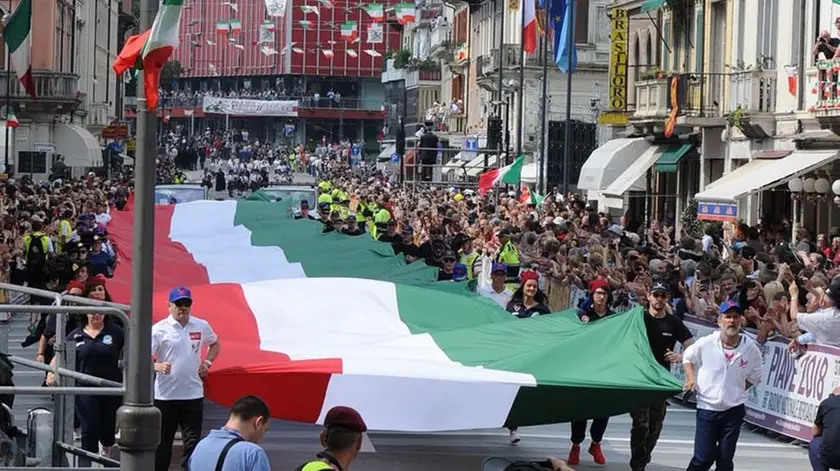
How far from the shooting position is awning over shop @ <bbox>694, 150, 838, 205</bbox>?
31.5m

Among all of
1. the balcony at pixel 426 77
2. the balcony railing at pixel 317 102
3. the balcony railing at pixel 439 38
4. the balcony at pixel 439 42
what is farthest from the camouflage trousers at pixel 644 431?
the balcony railing at pixel 317 102

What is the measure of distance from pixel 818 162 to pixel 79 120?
162 ft

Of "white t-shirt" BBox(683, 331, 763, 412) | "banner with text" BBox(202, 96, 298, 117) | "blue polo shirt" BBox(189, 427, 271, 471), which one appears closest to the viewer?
"blue polo shirt" BBox(189, 427, 271, 471)

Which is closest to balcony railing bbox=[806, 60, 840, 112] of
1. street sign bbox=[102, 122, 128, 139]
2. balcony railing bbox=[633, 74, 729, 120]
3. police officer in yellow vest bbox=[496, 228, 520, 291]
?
police officer in yellow vest bbox=[496, 228, 520, 291]

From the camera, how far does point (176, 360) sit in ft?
44.5

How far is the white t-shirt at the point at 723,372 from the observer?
13797 millimetres

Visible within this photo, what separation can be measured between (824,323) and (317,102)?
13906 cm

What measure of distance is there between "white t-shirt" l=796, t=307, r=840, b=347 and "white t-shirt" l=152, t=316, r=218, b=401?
5.88m

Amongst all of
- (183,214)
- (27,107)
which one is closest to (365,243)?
(183,214)

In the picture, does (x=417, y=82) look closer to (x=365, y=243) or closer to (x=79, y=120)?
(x=79, y=120)

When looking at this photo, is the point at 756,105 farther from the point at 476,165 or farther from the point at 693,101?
the point at 476,165

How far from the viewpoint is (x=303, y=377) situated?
14.5 metres

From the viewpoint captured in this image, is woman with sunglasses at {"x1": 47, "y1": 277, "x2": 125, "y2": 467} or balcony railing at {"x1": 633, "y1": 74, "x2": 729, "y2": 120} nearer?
woman with sunglasses at {"x1": 47, "y1": 277, "x2": 125, "y2": 467}

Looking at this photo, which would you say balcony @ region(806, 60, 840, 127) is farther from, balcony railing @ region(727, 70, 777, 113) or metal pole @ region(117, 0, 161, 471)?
metal pole @ region(117, 0, 161, 471)
